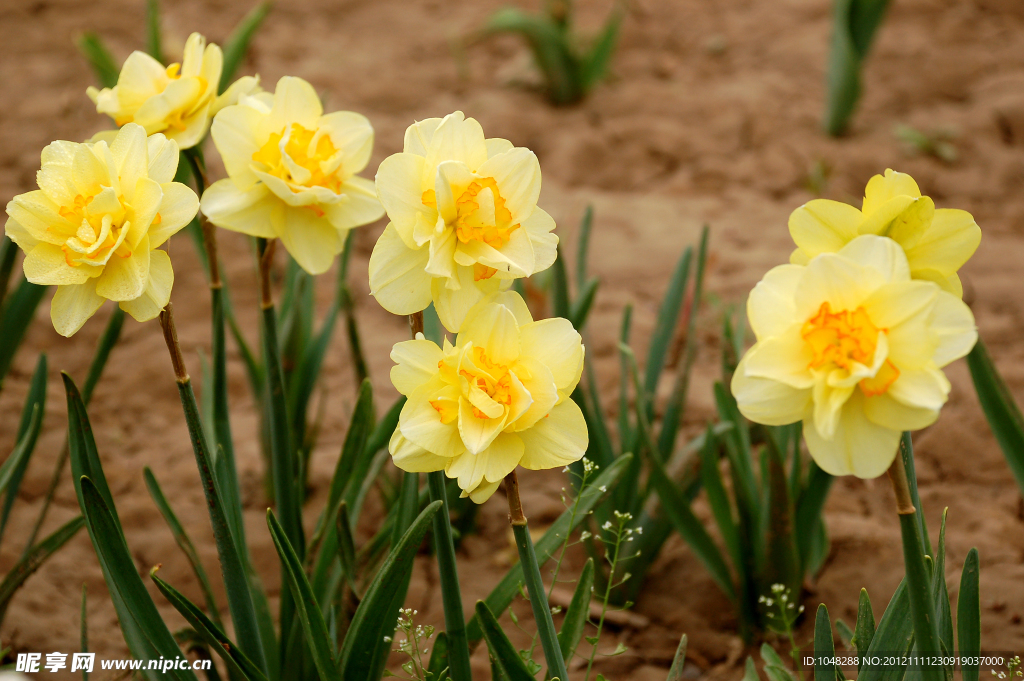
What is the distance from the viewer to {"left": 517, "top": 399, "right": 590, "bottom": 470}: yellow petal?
768mm

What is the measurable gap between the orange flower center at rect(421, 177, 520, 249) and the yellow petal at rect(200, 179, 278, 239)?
25cm

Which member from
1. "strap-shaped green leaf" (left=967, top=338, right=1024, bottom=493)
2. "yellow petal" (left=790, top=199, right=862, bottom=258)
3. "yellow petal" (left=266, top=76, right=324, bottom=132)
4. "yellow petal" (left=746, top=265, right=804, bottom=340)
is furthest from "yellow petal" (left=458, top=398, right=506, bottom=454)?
"strap-shaped green leaf" (left=967, top=338, right=1024, bottom=493)

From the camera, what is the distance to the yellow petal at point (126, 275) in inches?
31.2

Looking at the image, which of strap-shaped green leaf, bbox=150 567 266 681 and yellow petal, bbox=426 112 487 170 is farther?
strap-shaped green leaf, bbox=150 567 266 681

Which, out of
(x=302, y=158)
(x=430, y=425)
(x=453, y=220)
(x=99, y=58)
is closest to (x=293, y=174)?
(x=302, y=158)

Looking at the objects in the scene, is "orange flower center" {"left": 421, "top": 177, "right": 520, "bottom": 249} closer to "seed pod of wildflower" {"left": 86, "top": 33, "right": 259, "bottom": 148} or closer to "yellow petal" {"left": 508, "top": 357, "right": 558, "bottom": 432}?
"yellow petal" {"left": 508, "top": 357, "right": 558, "bottom": 432}

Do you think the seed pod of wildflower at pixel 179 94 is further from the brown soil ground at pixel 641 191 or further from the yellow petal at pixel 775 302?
the brown soil ground at pixel 641 191

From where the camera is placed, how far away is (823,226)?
2.57 feet

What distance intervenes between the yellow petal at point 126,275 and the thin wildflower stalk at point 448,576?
0.89 feet

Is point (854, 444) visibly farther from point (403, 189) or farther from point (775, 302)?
point (403, 189)

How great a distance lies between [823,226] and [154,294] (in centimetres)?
67

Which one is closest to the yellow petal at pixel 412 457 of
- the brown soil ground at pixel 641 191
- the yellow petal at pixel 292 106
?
the yellow petal at pixel 292 106

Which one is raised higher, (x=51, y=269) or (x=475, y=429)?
(x=51, y=269)

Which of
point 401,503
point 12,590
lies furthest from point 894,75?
point 12,590
